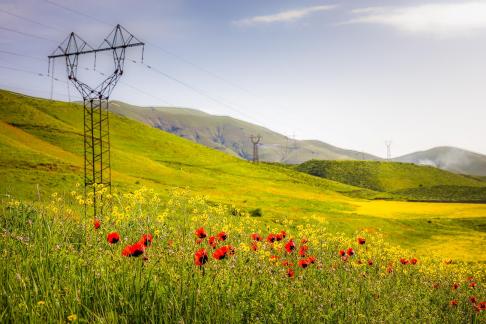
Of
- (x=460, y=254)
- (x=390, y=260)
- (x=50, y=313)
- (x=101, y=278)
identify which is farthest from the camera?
(x=460, y=254)

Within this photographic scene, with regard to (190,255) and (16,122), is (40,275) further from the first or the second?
(16,122)

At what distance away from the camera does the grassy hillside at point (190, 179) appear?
3447 cm

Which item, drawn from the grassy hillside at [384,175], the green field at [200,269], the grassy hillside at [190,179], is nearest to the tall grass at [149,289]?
the green field at [200,269]

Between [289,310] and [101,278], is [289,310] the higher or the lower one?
the lower one

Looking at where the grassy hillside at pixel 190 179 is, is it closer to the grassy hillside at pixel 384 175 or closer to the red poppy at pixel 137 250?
the red poppy at pixel 137 250

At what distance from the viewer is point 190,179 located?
215ft

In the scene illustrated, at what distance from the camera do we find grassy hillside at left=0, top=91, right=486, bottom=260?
34.5 metres

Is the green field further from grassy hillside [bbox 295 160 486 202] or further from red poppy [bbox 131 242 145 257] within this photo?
grassy hillside [bbox 295 160 486 202]

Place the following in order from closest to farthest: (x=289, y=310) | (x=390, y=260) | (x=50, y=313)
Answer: (x=50, y=313)
(x=289, y=310)
(x=390, y=260)

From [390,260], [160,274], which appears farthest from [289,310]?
[390,260]

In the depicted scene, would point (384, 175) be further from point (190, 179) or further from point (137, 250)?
point (137, 250)

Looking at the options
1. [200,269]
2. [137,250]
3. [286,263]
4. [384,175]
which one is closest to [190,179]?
[286,263]

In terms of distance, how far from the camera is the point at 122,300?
4746 mm

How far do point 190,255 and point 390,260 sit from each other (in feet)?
30.2
